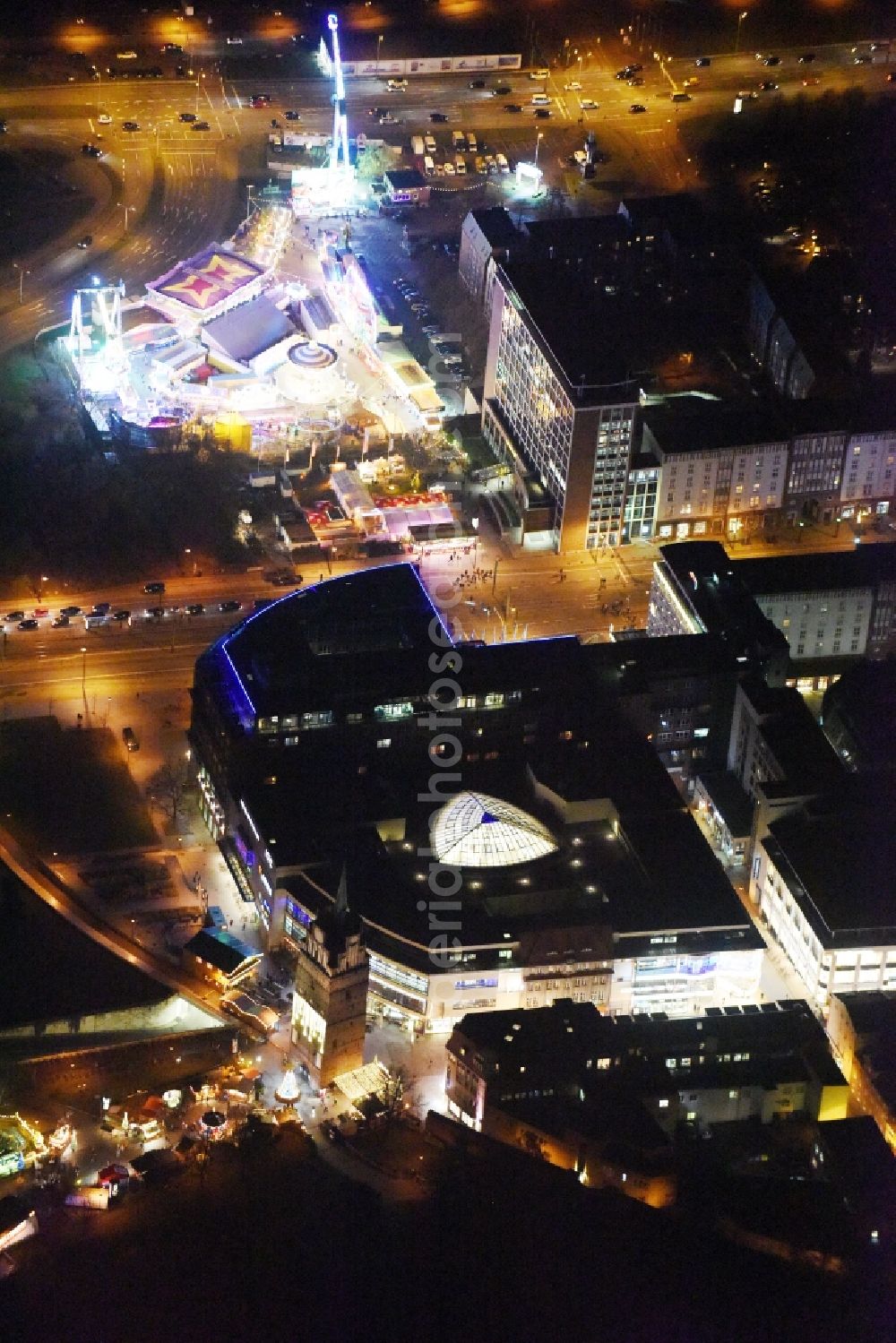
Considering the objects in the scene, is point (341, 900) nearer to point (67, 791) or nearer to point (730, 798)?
point (67, 791)

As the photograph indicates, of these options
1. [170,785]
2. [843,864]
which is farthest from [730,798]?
[170,785]

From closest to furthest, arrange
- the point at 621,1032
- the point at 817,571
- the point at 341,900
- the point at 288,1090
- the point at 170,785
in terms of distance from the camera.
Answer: the point at 341,900
the point at 288,1090
the point at 621,1032
the point at 170,785
the point at 817,571

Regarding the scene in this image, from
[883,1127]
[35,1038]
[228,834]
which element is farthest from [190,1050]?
[883,1127]

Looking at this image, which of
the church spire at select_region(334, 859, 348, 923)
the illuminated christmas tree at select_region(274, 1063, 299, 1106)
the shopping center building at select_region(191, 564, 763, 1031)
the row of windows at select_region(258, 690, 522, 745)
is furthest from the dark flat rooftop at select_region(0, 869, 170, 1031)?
the row of windows at select_region(258, 690, 522, 745)

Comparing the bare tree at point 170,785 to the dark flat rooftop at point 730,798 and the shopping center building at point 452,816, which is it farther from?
the dark flat rooftop at point 730,798

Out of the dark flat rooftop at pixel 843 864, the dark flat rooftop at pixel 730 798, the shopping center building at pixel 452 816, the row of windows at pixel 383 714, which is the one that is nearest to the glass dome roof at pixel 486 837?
the shopping center building at pixel 452 816

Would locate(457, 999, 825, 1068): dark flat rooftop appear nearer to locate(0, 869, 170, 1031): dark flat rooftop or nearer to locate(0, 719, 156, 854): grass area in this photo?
locate(0, 869, 170, 1031): dark flat rooftop

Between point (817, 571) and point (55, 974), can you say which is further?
point (817, 571)

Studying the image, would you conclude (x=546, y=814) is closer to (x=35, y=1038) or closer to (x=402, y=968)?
(x=402, y=968)
